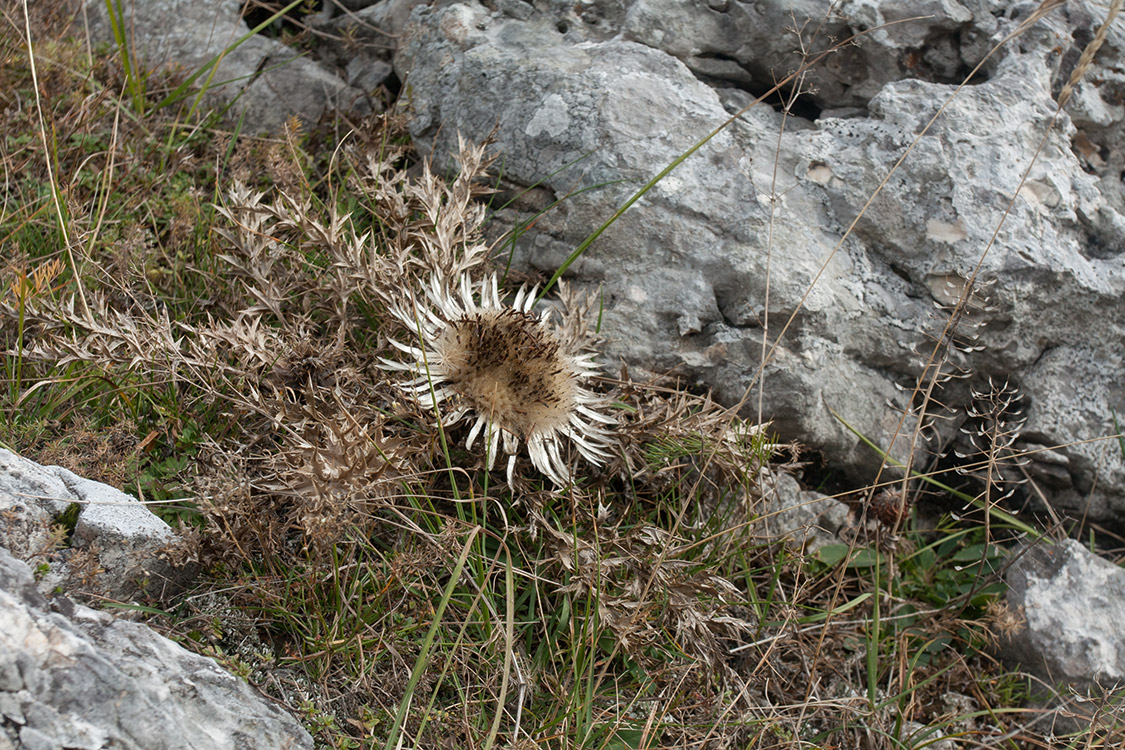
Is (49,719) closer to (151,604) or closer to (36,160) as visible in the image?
(151,604)

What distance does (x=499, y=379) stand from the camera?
232 cm

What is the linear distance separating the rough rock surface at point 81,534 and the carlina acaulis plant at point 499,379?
75 cm

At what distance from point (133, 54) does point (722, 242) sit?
2.39m

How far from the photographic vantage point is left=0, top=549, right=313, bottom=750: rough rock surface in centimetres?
134

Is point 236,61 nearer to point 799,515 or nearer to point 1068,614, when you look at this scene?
point 799,515

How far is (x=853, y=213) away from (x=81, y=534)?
99.7 inches

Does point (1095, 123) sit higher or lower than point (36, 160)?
higher

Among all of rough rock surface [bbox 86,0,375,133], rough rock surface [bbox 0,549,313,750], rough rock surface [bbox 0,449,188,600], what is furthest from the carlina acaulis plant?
rough rock surface [bbox 86,0,375,133]

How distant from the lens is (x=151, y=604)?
1888mm

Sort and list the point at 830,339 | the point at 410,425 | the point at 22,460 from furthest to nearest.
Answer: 1. the point at 830,339
2. the point at 410,425
3. the point at 22,460

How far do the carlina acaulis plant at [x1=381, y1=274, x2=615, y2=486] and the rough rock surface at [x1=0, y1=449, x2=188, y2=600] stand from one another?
0.75 m

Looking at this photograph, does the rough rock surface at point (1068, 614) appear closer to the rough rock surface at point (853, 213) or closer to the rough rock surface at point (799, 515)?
the rough rock surface at point (853, 213)

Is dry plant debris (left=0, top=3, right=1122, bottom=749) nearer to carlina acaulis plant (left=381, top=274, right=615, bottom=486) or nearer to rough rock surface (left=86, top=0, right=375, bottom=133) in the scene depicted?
carlina acaulis plant (left=381, top=274, right=615, bottom=486)

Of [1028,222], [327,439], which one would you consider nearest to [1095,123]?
[1028,222]
